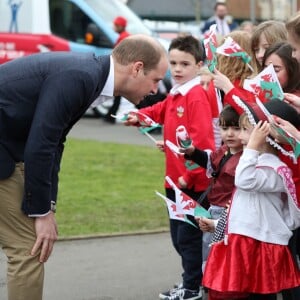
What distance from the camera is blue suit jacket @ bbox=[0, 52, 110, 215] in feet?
15.2

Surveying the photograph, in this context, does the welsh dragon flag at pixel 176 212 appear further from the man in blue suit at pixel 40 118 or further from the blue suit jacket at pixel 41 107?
the blue suit jacket at pixel 41 107

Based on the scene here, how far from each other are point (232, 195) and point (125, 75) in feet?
3.74

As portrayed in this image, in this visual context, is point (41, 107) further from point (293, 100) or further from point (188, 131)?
point (188, 131)

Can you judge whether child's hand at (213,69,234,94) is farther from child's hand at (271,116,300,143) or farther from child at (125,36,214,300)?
child at (125,36,214,300)

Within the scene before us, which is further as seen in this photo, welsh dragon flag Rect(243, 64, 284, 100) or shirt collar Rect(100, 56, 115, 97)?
welsh dragon flag Rect(243, 64, 284, 100)

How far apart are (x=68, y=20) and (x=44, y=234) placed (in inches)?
557

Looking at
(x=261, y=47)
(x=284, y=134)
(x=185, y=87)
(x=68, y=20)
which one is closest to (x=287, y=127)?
(x=284, y=134)

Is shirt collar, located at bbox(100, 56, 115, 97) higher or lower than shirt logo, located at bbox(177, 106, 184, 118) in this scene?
higher

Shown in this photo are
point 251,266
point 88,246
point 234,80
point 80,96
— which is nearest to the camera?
point 80,96

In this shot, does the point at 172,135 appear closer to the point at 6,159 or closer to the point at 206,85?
the point at 206,85

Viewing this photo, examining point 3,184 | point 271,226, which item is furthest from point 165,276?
point 3,184

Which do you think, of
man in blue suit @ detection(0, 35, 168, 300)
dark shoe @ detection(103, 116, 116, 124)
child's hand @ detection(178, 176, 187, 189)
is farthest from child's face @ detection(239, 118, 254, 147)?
dark shoe @ detection(103, 116, 116, 124)

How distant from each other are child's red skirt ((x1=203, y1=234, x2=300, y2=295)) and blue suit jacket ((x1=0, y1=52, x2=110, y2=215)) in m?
1.14

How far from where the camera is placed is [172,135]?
21.1ft
